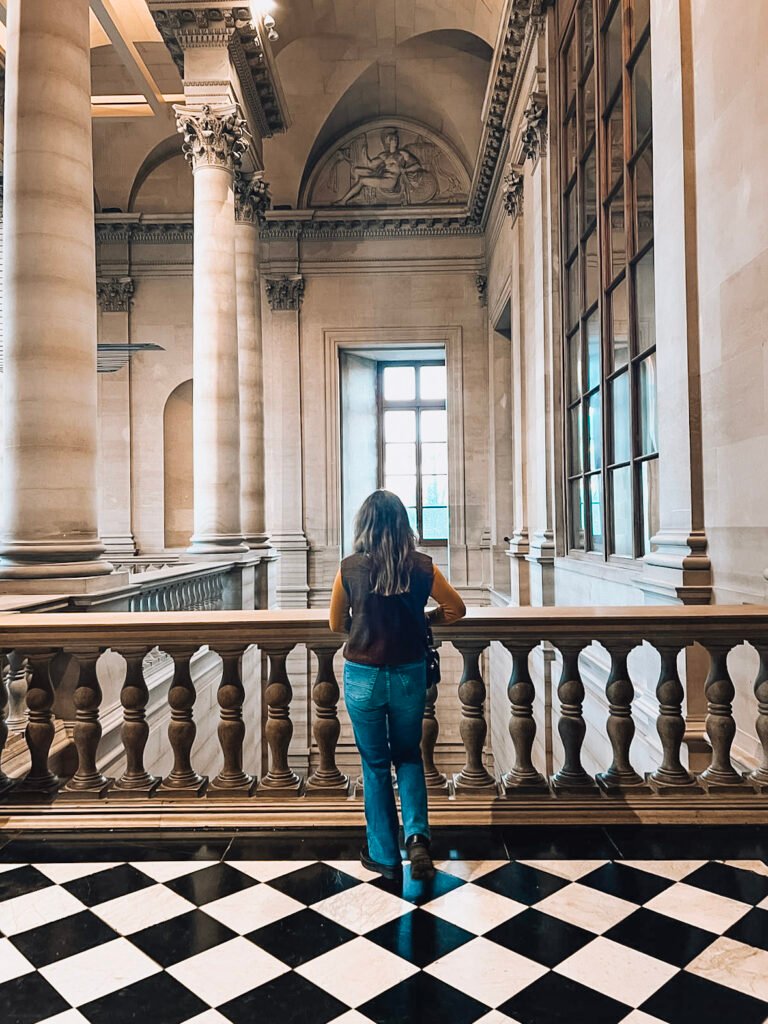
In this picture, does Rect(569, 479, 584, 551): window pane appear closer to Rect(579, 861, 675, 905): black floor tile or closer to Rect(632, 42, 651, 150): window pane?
Rect(632, 42, 651, 150): window pane

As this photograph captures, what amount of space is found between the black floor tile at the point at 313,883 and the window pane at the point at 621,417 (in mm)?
4371

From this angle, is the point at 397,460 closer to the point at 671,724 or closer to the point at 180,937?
the point at 671,724

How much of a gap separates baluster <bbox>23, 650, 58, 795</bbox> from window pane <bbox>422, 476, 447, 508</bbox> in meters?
13.1

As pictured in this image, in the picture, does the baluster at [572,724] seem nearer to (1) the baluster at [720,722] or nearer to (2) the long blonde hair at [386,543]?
(1) the baluster at [720,722]

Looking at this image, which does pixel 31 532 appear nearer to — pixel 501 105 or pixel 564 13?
pixel 564 13

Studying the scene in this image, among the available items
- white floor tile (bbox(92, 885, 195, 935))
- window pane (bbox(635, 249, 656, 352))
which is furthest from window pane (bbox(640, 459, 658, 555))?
white floor tile (bbox(92, 885, 195, 935))

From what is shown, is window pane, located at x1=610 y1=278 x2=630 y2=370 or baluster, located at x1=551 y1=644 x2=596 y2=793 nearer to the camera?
baluster, located at x1=551 y1=644 x2=596 y2=793

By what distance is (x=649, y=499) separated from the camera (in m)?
5.82

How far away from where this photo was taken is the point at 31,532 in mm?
4965

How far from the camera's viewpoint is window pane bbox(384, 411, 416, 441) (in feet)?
54.6

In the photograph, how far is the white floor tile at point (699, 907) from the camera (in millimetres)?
2629

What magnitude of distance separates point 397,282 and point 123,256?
571 centimetres

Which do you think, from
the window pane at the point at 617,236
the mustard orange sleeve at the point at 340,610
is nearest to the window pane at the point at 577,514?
the window pane at the point at 617,236

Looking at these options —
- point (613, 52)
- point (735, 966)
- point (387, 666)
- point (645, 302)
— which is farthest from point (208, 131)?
point (735, 966)
